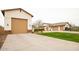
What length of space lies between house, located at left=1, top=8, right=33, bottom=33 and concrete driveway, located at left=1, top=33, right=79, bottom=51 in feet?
0.44

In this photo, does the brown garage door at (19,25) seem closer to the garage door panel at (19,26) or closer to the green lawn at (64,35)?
the garage door panel at (19,26)

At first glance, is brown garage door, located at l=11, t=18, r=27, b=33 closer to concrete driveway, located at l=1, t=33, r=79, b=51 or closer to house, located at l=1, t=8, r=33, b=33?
house, located at l=1, t=8, r=33, b=33

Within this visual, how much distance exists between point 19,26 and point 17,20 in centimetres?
15

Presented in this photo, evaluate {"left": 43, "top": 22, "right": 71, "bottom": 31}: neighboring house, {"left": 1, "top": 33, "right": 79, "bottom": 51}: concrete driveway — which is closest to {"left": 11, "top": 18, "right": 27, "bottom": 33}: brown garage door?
{"left": 1, "top": 33, "right": 79, "bottom": 51}: concrete driveway

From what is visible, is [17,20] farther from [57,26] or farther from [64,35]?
[64,35]

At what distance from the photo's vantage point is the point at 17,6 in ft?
9.41

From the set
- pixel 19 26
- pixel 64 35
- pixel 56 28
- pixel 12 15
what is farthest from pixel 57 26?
pixel 12 15

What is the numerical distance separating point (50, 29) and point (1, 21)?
99cm

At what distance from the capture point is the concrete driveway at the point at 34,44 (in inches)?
105

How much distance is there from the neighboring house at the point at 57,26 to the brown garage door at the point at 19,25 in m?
0.44

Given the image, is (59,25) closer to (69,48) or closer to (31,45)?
(69,48)

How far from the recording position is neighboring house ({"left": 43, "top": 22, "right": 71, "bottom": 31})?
281cm

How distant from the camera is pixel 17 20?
2.97 m

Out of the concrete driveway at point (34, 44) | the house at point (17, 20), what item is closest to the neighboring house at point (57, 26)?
the concrete driveway at point (34, 44)
